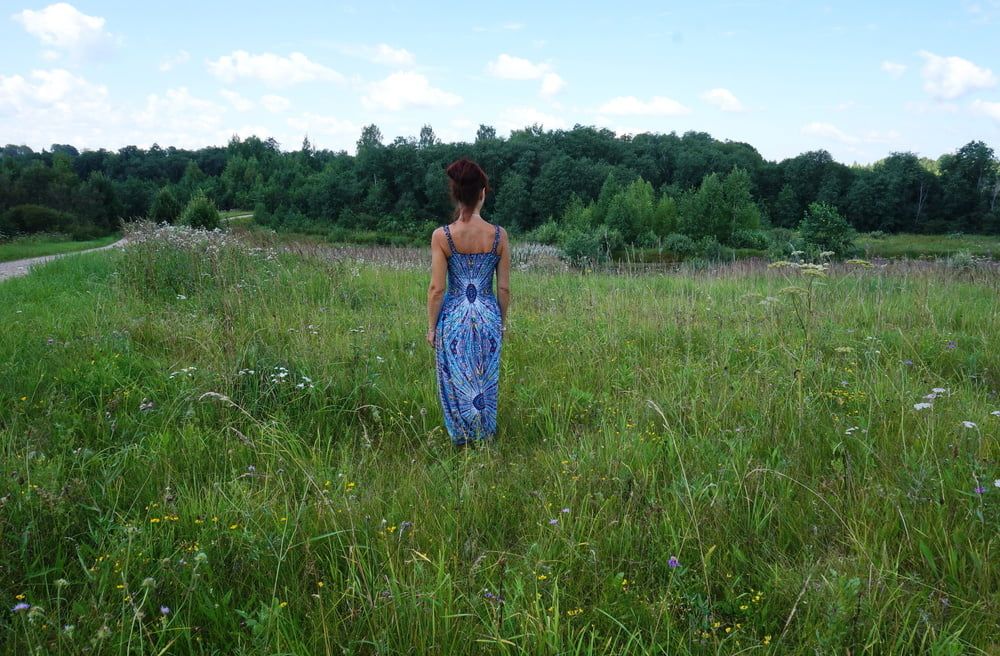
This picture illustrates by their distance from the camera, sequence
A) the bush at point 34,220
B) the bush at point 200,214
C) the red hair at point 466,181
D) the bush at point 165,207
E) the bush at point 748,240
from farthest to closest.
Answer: the bush at point 748,240 < the bush at point 34,220 < the bush at point 165,207 < the bush at point 200,214 < the red hair at point 466,181

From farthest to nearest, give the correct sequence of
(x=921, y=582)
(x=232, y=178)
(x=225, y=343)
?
A: (x=232, y=178)
(x=225, y=343)
(x=921, y=582)

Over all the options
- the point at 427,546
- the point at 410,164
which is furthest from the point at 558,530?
the point at 410,164

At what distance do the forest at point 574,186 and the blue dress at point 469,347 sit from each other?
60.2 metres

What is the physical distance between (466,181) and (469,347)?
1.17 m

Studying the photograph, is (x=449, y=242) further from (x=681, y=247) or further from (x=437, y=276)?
(x=681, y=247)

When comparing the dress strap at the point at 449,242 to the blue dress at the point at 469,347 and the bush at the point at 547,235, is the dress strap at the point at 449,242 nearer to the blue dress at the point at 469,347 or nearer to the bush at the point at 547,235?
the blue dress at the point at 469,347

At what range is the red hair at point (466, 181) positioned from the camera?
163 inches

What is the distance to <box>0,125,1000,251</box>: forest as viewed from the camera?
2761 inches

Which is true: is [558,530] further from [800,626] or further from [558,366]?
[558,366]

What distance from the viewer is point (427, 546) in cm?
270

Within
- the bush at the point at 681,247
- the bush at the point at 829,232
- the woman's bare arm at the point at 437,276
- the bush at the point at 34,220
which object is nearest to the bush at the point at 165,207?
the bush at the point at 34,220

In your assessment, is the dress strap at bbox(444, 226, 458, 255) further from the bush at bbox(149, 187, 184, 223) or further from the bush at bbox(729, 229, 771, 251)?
the bush at bbox(729, 229, 771, 251)

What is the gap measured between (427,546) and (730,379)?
10.2ft

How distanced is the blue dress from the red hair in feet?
0.89
